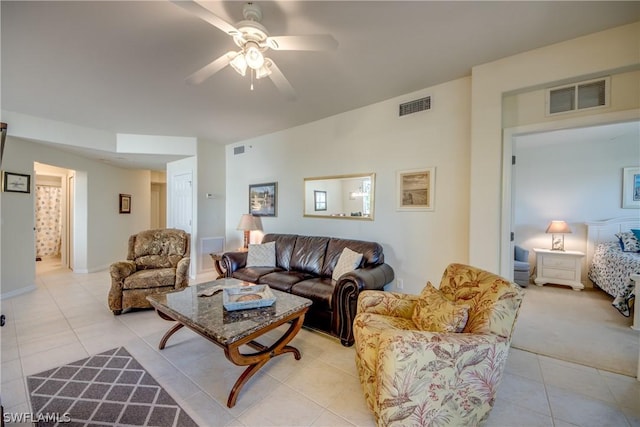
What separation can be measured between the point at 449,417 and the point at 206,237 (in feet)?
15.6

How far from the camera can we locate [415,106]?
120 inches

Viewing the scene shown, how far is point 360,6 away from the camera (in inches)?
68.5

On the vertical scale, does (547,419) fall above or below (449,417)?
below

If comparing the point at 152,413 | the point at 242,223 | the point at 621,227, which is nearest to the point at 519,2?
the point at 152,413

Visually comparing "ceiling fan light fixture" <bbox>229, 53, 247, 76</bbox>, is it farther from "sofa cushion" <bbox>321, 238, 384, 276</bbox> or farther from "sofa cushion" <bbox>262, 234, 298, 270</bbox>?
"sofa cushion" <bbox>262, 234, 298, 270</bbox>

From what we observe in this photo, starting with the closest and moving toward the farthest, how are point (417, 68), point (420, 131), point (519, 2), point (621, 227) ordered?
1. point (519, 2)
2. point (417, 68)
3. point (420, 131)
4. point (621, 227)

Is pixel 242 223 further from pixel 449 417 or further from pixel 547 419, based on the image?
pixel 547 419

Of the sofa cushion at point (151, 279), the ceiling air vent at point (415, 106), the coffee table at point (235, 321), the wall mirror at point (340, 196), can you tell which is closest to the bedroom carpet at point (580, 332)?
the wall mirror at point (340, 196)

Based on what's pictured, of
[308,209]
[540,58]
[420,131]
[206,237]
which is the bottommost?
[206,237]

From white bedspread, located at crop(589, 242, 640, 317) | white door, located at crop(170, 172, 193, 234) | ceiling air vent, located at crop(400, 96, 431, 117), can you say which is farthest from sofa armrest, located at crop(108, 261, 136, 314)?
white bedspread, located at crop(589, 242, 640, 317)

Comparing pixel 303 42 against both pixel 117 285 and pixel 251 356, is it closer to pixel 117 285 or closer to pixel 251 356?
pixel 251 356

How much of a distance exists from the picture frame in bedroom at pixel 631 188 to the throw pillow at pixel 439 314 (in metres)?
4.82

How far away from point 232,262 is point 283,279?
1.02 metres

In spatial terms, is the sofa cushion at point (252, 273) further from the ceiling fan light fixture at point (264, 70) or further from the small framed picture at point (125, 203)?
the small framed picture at point (125, 203)
